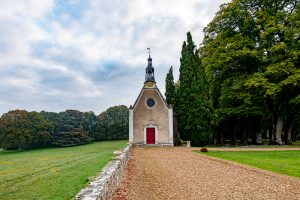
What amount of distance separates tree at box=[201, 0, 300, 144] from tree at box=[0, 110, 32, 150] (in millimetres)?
34710

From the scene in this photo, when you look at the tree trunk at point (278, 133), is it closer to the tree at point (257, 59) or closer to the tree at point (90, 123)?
the tree at point (257, 59)

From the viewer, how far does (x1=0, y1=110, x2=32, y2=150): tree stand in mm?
46844

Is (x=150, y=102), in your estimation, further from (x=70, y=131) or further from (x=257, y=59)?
(x=70, y=131)

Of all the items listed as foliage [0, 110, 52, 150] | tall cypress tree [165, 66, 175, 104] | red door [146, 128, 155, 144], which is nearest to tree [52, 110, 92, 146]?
foliage [0, 110, 52, 150]

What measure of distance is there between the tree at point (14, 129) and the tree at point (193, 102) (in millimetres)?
31090

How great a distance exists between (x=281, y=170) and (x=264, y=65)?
59.5 ft

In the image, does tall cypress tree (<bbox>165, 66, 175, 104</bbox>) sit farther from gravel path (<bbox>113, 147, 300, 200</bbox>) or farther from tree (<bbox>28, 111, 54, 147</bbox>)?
tree (<bbox>28, 111, 54, 147</bbox>)

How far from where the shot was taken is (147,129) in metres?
30.1

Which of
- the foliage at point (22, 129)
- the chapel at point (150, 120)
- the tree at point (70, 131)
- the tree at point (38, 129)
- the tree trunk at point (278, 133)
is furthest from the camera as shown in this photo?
the tree at point (70, 131)

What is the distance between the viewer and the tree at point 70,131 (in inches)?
2157

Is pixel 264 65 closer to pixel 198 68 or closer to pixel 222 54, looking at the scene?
pixel 222 54

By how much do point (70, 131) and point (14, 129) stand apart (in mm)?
11081

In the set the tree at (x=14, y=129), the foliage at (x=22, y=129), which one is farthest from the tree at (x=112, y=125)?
the tree at (x=14, y=129)

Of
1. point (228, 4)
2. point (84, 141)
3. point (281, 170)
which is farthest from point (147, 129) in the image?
point (84, 141)
